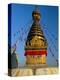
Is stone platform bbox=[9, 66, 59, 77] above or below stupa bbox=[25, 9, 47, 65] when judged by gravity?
below

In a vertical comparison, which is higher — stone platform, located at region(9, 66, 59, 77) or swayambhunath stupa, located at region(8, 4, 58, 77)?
swayambhunath stupa, located at region(8, 4, 58, 77)

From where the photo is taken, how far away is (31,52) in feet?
5.13

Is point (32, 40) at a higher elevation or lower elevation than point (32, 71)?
higher

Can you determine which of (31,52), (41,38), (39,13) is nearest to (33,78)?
(31,52)

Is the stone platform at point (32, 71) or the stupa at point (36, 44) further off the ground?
the stupa at point (36, 44)

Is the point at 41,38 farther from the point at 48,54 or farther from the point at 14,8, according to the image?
the point at 14,8

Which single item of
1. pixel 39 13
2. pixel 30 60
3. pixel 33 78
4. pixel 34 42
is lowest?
pixel 33 78

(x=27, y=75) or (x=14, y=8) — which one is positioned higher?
(x=14, y=8)

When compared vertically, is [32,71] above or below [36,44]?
below

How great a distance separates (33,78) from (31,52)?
185mm

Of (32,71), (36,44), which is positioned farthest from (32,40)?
(32,71)

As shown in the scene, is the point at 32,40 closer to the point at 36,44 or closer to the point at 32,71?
the point at 36,44

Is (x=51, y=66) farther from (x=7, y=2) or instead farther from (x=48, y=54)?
(x=7, y=2)

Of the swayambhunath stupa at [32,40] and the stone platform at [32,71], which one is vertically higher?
the swayambhunath stupa at [32,40]
